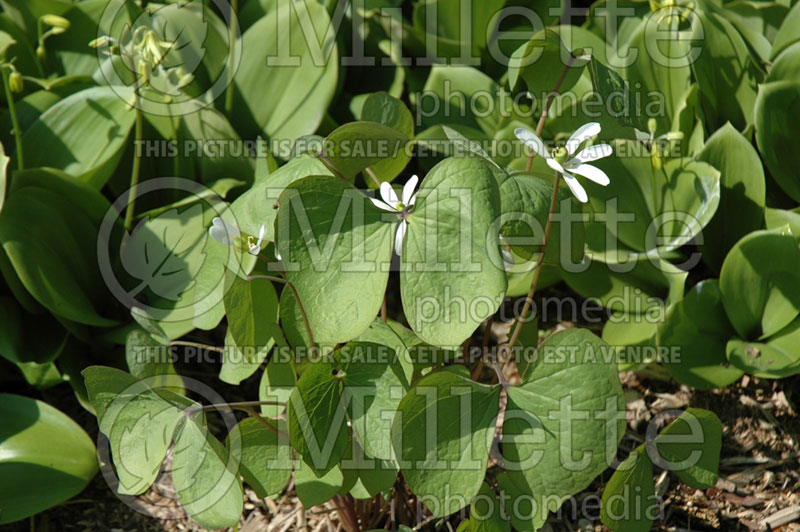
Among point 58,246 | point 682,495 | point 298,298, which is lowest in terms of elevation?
point 682,495

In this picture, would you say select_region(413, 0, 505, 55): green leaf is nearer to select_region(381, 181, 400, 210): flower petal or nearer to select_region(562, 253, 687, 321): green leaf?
select_region(562, 253, 687, 321): green leaf

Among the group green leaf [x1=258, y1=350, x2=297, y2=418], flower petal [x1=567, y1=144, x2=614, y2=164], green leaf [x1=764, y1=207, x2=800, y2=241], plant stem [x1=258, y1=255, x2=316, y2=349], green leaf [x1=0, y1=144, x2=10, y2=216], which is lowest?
green leaf [x1=258, y1=350, x2=297, y2=418]

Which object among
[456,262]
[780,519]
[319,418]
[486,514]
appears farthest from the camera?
[780,519]

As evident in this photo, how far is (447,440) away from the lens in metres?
1.04

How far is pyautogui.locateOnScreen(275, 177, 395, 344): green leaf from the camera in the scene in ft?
3.21

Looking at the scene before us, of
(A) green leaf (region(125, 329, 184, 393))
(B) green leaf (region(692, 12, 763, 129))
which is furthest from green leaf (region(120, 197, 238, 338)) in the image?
(B) green leaf (region(692, 12, 763, 129))

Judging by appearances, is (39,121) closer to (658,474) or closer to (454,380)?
(454,380)

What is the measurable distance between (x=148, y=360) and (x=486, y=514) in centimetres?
60

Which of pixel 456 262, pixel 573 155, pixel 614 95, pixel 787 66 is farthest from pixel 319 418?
pixel 787 66

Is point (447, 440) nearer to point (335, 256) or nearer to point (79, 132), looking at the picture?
point (335, 256)

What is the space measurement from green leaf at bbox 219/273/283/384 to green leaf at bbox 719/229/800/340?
85cm

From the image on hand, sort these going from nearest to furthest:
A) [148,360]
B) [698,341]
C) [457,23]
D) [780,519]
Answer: [148,360]
[780,519]
[698,341]
[457,23]

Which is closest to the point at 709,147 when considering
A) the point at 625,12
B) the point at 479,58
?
the point at 625,12

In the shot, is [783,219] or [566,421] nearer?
[566,421]
